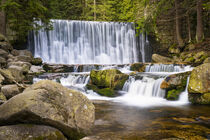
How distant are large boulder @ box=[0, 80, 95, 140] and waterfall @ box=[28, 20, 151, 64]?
1474 centimetres

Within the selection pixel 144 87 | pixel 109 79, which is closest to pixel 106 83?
pixel 109 79

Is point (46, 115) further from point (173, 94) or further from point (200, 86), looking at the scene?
point (173, 94)

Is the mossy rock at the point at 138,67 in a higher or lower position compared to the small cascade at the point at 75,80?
higher

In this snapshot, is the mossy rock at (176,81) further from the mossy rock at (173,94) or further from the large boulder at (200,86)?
the large boulder at (200,86)

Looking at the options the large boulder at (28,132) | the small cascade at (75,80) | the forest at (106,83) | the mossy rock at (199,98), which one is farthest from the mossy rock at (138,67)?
the large boulder at (28,132)

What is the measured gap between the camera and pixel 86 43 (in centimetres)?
1970

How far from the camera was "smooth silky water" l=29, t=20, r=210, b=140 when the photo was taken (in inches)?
160

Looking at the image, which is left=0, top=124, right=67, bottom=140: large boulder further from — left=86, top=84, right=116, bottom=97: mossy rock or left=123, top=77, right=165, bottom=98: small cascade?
left=123, top=77, right=165, bottom=98: small cascade

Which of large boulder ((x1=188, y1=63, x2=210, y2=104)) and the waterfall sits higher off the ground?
the waterfall

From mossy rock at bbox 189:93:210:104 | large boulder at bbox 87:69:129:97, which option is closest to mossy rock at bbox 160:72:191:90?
mossy rock at bbox 189:93:210:104

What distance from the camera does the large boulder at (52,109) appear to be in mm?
2779

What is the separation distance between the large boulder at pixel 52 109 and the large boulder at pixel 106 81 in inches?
207

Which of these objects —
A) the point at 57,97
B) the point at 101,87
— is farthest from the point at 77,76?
the point at 57,97

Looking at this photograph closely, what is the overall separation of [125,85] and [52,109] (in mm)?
6307
